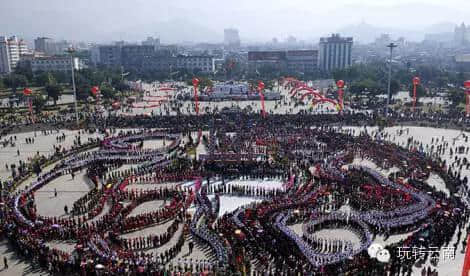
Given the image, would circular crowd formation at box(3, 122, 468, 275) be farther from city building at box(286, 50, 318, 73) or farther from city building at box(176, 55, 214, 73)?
city building at box(286, 50, 318, 73)

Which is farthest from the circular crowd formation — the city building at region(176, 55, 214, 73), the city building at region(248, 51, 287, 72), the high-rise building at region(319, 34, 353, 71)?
the high-rise building at region(319, 34, 353, 71)

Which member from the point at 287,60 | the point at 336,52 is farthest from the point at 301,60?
the point at 336,52

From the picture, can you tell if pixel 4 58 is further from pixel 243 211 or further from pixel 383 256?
pixel 383 256

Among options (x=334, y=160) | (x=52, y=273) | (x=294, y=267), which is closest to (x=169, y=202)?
(x=52, y=273)

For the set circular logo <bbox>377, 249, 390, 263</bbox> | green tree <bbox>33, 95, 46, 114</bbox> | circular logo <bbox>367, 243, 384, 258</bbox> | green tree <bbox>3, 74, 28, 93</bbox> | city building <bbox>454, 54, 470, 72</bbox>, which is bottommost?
circular logo <bbox>367, 243, 384, 258</bbox>

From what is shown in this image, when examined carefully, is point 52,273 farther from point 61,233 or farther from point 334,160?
point 334,160

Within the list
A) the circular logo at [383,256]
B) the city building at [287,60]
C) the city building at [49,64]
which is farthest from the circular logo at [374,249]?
the city building at [49,64]
